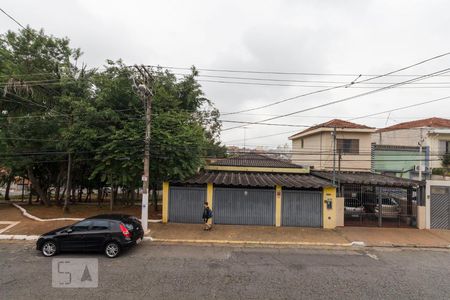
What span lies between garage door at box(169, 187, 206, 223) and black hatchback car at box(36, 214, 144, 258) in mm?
5076

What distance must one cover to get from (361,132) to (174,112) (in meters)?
16.3

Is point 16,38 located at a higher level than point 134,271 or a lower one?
higher

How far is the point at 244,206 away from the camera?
1496cm

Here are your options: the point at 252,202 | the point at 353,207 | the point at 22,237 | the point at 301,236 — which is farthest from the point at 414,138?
the point at 22,237

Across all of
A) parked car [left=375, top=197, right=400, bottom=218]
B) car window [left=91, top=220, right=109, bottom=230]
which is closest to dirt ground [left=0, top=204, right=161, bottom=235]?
car window [left=91, top=220, right=109, bottom=230]

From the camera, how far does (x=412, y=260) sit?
9.84 m

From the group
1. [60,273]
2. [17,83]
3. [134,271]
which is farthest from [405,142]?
[17,83]

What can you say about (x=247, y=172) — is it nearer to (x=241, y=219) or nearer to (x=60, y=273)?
(x=241, y=219)

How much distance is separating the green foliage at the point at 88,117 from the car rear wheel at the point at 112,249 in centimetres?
500

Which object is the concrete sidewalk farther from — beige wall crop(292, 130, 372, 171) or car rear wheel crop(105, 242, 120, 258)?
beige wall crop(292, 130, 372, 171)

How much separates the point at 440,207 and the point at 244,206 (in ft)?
37.2

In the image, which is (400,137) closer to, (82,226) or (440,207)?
(440,207)

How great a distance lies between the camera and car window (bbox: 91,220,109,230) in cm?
990

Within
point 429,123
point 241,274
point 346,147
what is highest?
point 429,123
